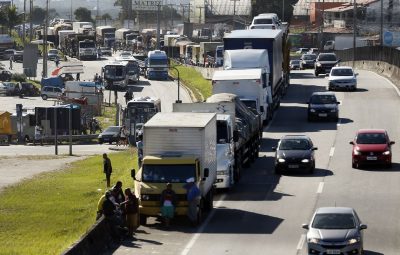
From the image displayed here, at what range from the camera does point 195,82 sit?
373 feet

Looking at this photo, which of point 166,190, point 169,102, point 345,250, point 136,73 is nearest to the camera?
point 345,250

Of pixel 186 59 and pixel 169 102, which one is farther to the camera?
pixel 186 59

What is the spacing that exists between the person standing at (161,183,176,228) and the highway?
19.5 inches

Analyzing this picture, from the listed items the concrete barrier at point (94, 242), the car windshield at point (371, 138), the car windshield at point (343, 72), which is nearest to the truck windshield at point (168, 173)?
the concrete barrier at point (94, 242)

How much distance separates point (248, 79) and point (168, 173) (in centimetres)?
2202

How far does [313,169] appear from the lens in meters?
44.2

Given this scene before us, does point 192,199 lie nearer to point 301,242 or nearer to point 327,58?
point 301,242

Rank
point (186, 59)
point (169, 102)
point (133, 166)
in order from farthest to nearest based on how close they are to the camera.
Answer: point (186, 59) → point (169, 102) → point (133, 166)

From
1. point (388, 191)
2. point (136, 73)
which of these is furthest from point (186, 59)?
point (388, 191)

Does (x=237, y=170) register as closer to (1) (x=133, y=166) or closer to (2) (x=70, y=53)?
(1) (x=133, y=166)

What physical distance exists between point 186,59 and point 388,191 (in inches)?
4452

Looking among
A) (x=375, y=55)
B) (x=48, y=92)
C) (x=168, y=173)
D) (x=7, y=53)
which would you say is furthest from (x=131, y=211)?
(x=7, y=53)

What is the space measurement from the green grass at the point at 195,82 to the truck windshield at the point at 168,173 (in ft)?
173

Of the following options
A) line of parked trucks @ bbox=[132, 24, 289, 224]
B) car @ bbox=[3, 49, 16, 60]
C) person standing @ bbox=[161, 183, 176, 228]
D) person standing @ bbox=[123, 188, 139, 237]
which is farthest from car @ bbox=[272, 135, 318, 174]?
car @ bbox=[3, 49, 16, 60]
